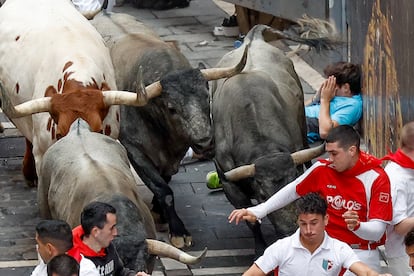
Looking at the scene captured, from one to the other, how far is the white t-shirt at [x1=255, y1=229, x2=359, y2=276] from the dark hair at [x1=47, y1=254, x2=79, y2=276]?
138 centimetres

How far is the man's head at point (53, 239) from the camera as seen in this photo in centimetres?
834

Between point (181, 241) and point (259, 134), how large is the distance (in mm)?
1342

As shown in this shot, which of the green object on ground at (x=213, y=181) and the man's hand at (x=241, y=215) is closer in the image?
the man's hand at (x=241, y=215)

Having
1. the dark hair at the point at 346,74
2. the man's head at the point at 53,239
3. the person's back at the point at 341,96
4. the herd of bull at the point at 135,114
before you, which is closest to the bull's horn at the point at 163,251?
the herd of bull at the point at 135,114

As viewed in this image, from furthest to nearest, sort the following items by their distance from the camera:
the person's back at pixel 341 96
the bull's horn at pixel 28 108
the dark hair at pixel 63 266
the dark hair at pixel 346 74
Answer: the dark hair at pixel 346 74 < the person's back at pixel 341 96 < the bull's horn at pixel 28 108 < the dark hair at pixel 63 266

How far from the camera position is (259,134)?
38.7ft

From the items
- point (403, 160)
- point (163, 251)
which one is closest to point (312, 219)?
point (403, 160)

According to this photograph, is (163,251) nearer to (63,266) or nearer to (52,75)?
(63,266)

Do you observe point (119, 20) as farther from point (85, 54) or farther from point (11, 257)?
point (11, 257)

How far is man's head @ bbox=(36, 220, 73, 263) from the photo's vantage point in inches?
328

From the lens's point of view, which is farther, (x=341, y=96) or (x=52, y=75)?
(x=341, y=96)

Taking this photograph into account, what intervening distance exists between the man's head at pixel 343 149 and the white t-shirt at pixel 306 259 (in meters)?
0.83

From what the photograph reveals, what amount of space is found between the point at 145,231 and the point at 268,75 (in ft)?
11.3

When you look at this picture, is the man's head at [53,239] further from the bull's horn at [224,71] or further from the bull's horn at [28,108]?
the bull's horn at [224,71]
